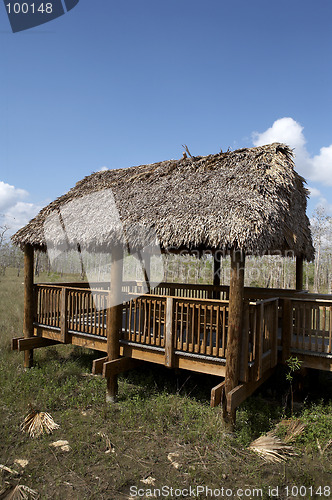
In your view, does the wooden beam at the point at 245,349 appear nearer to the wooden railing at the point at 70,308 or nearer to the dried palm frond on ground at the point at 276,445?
the dried palm frond on ground at the point at 276,445

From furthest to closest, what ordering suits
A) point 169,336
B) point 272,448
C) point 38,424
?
1. point 169,336
2. point 38,424
3. point 272,448

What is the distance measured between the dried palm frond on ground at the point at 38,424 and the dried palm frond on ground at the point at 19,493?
1.34 meters

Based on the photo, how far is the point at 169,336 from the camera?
20.3ft

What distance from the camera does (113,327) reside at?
6906mm

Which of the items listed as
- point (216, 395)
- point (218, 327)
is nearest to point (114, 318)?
point (218, 327)

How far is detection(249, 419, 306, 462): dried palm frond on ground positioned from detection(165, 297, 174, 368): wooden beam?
1951 mm

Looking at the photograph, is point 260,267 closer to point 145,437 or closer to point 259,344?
point 259,344

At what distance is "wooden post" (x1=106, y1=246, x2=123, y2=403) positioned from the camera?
22.6 ft

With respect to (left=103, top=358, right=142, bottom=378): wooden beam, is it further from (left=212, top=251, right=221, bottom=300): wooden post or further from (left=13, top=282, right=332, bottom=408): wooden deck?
(left=212, top=251, right=221, bottom=300): wooden post

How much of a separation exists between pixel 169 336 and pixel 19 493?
322cm

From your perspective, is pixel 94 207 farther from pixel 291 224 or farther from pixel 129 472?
pixel 129 472

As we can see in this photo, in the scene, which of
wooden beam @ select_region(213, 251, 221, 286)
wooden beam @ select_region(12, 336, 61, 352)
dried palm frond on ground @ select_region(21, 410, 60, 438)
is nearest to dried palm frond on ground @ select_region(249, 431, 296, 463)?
dried palm frond on ground @ select_region(21, 410, 60, 438)

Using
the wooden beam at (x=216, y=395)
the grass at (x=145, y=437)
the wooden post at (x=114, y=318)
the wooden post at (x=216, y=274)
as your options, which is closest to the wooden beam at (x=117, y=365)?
the wooden post at (x=114, y=318)

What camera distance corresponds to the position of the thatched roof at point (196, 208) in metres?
5.87
